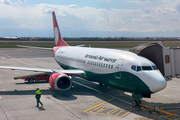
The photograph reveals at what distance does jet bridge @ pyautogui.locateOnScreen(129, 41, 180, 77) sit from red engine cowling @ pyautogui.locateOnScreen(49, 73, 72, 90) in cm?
799

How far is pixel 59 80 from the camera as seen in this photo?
75.8 ft

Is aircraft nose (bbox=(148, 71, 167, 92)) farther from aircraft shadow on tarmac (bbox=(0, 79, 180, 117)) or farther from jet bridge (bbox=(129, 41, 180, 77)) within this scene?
jet bridge (bbox=(129, 41, 180, 77))

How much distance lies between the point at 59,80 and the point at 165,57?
418 inches

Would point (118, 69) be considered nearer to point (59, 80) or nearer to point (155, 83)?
point (155, 83)

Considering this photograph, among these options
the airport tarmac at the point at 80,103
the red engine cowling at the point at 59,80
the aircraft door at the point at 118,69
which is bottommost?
the airport tarmac at the point at 80,103

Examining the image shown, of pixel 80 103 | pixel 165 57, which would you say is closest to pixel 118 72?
pixel 80 103

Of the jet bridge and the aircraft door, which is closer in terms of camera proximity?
the aircraft door

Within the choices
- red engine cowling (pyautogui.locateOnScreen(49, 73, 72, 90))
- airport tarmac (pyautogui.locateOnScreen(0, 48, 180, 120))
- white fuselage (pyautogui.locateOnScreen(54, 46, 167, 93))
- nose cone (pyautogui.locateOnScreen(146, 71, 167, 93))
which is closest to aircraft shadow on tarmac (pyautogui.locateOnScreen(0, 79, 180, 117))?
airport tarmac (pyautogui.locateOnScreen(0, 48, 180, 120))

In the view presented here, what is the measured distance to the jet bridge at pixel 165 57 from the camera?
19.6 m

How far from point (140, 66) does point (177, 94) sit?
836 centimetres

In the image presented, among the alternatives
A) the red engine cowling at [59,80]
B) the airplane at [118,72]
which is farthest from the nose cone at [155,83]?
the red engine cowling at [59,80]

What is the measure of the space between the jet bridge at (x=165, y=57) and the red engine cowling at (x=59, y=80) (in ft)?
26.2

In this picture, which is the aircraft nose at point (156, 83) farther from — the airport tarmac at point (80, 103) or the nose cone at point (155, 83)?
the airport tarmac at point (80, 103)

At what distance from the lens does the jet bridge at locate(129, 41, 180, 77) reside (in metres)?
19.6
